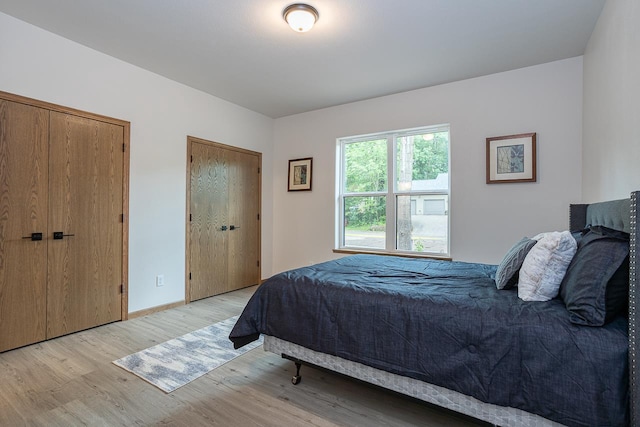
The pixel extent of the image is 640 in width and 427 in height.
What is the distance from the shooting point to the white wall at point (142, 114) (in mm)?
2637

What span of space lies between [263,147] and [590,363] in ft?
15.0

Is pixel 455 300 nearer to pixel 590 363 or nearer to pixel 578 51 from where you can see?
pixel 590 363

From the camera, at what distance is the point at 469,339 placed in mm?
1445

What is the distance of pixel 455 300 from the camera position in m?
1.61

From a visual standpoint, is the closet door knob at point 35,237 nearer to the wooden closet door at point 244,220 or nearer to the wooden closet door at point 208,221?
the wooden closet door at point 208,221

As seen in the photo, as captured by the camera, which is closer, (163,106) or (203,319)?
(203,319)

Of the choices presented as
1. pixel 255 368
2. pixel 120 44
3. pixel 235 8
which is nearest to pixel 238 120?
pixel 120 44

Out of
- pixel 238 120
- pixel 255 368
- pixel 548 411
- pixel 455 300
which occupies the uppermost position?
pixel 238 120

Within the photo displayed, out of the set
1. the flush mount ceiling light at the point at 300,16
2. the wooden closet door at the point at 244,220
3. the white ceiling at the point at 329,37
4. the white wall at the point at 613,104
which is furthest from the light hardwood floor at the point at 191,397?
the white ceiling at the point at 329,37

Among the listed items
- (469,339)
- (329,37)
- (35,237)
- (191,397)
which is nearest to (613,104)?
(469,339)

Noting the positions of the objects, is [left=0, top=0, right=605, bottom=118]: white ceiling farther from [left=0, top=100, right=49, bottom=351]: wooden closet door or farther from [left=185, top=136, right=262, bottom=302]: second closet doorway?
[left=185, top=136, right=262, bottom=302]: second closet doorway

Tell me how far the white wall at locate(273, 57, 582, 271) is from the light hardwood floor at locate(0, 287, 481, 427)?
2.26m

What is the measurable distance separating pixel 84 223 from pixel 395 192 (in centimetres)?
346

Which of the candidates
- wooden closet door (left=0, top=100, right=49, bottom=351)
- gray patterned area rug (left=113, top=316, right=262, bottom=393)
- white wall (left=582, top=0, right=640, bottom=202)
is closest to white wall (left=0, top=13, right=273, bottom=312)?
wooden closet door (left=0, top=100, right=49, bottom=351)
